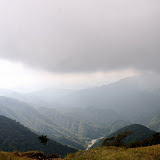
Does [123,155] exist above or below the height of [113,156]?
above

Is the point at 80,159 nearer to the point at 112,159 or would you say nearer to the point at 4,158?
the point at 112,159

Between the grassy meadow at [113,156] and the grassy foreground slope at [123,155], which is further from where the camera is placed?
the grassy foreground slope at [123,155]

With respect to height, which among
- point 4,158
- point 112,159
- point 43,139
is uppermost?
point 112,159

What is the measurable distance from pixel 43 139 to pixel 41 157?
20106 millimetres

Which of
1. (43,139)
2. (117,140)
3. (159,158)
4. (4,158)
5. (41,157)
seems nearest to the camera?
(4,158)

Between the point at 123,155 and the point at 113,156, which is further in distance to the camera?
the point at 123,155

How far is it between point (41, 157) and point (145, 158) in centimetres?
1612

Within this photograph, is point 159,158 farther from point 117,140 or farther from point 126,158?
point 117,140

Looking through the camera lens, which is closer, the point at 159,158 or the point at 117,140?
the point at 159,158

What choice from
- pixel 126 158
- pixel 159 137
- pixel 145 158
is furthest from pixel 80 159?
pixel 159 137

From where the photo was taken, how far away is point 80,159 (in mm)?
19797

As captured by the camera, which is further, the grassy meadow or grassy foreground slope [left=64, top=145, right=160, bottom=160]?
grassy foreground slope [left=64, top=145, right=160, bottom=160]

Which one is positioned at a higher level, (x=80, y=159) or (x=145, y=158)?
(x=145, y=158)

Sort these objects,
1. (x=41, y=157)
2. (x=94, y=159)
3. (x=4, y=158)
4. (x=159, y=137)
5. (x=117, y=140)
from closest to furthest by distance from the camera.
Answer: (x=4, y=158) < (x=94, y=159) < (x=41, y=157) < (x=117, y=140) < (x=159, y=137)
